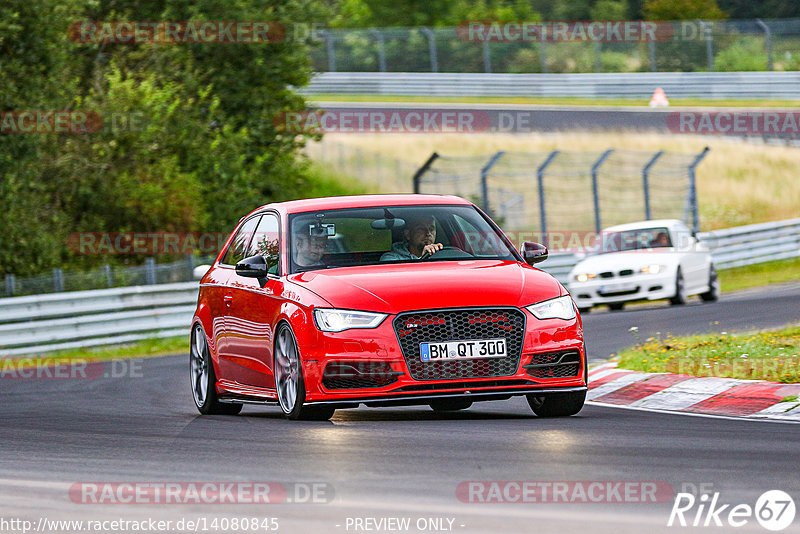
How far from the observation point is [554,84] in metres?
52.8

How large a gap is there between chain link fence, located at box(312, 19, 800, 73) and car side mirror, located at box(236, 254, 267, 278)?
4021 cm

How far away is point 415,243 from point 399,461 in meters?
2.94

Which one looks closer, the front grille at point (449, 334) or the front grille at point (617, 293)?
the front grille at point (449, 334)

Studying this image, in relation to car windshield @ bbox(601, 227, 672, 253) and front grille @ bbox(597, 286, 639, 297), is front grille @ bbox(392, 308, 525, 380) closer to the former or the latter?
front grille @ bbox(597, 286, 639, 297)

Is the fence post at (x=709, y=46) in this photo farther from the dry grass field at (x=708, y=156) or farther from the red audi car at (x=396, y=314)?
the red audi car at (x=396, y=314)

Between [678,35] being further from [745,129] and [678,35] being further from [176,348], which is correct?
[176,348]

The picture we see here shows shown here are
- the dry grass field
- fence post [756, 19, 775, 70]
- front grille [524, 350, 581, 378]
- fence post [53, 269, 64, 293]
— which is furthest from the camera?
fence post [756, 19, 775, 70]

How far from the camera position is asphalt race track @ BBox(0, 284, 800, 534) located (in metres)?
6.61

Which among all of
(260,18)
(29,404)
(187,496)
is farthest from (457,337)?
(260,18)

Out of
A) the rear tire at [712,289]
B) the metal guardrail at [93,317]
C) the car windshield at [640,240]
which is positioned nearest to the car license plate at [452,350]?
the metal guardrail at [93,317]

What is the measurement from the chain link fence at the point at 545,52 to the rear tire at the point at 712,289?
25.0 metres

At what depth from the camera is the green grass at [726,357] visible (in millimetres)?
11844

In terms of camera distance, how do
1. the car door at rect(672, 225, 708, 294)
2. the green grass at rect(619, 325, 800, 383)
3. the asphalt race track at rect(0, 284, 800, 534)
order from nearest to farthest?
the asphalt race track at rect(0, 284, 800, 534)
the green grass at rect(619, 325, 800, 383)
the car door at rect(672, 225, 708, 294)

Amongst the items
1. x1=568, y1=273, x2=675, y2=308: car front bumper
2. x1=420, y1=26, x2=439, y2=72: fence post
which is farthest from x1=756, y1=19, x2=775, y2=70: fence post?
x1=568, y1=273, x2=675, y2=308: car front bumper
